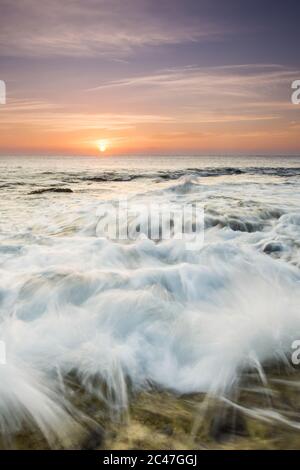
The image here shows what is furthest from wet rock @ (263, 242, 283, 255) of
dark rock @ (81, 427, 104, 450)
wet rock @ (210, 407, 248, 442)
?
dark rock @ (81, 427, 104, 450)

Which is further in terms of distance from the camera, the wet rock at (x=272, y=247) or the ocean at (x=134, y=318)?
the wet rock at (x=272, y=247)

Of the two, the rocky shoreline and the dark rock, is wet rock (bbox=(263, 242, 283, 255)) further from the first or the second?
the dark rock

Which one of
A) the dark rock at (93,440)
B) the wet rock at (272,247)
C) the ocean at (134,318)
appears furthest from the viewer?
the wet rock at (272,247)

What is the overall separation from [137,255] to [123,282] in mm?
1346

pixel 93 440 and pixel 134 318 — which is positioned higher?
pixel 134 318
